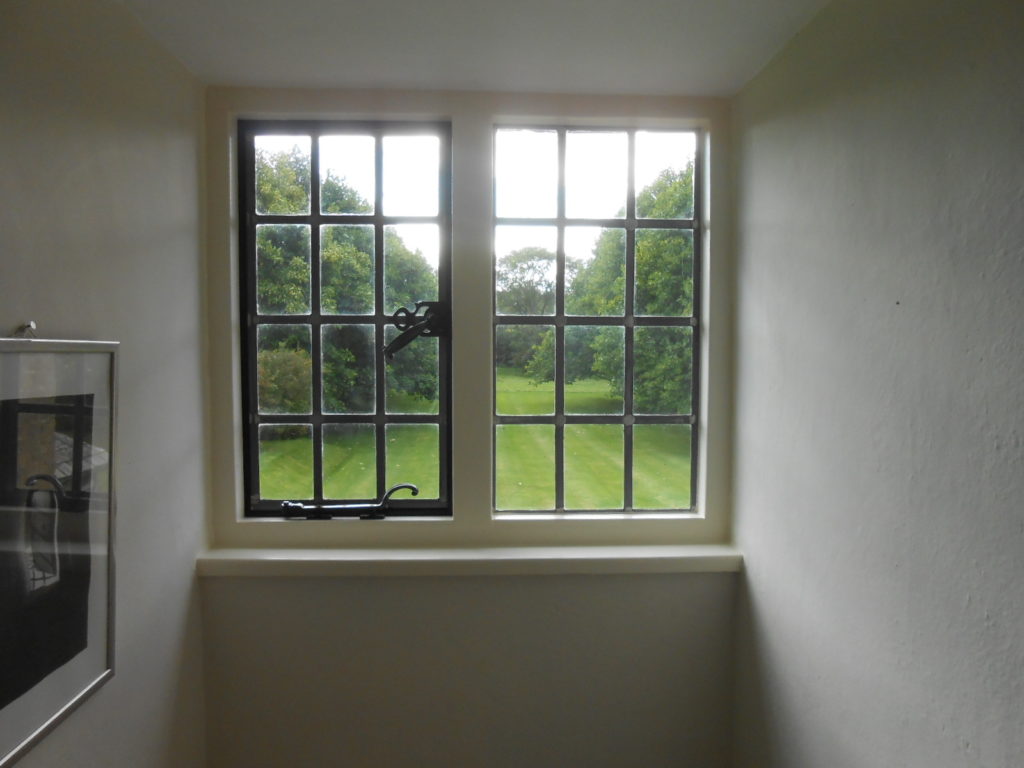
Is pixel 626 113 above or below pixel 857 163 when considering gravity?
above

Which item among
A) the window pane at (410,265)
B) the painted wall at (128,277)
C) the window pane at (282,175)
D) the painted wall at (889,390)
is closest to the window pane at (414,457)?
the window pane at (410,265)

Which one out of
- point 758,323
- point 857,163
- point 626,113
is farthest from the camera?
point 626,113

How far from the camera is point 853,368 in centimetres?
109

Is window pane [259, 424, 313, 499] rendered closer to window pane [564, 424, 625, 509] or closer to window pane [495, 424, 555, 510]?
window pane [495, 424, 555, 510]

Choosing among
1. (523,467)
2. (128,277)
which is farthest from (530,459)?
(128,277)

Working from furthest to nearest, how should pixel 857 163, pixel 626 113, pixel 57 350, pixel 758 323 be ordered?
1. pixel 626 113
2. pixel 758 323
3. pixel 857 163
4. pixel 57 350

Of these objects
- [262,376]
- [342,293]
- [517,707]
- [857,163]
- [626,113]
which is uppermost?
[626,113]

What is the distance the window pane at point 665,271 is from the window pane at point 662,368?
0.25ft

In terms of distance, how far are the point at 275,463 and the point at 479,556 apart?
2.25 feet

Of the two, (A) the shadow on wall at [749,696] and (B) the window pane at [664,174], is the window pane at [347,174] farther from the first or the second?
(A) the shadow on wall at [749,696]

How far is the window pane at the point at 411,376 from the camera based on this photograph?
5.50 feet

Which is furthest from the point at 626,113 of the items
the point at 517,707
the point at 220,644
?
the point at 220,644

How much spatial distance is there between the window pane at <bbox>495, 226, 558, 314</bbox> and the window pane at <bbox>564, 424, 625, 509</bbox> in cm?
40

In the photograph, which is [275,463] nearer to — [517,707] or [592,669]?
[517,707]
